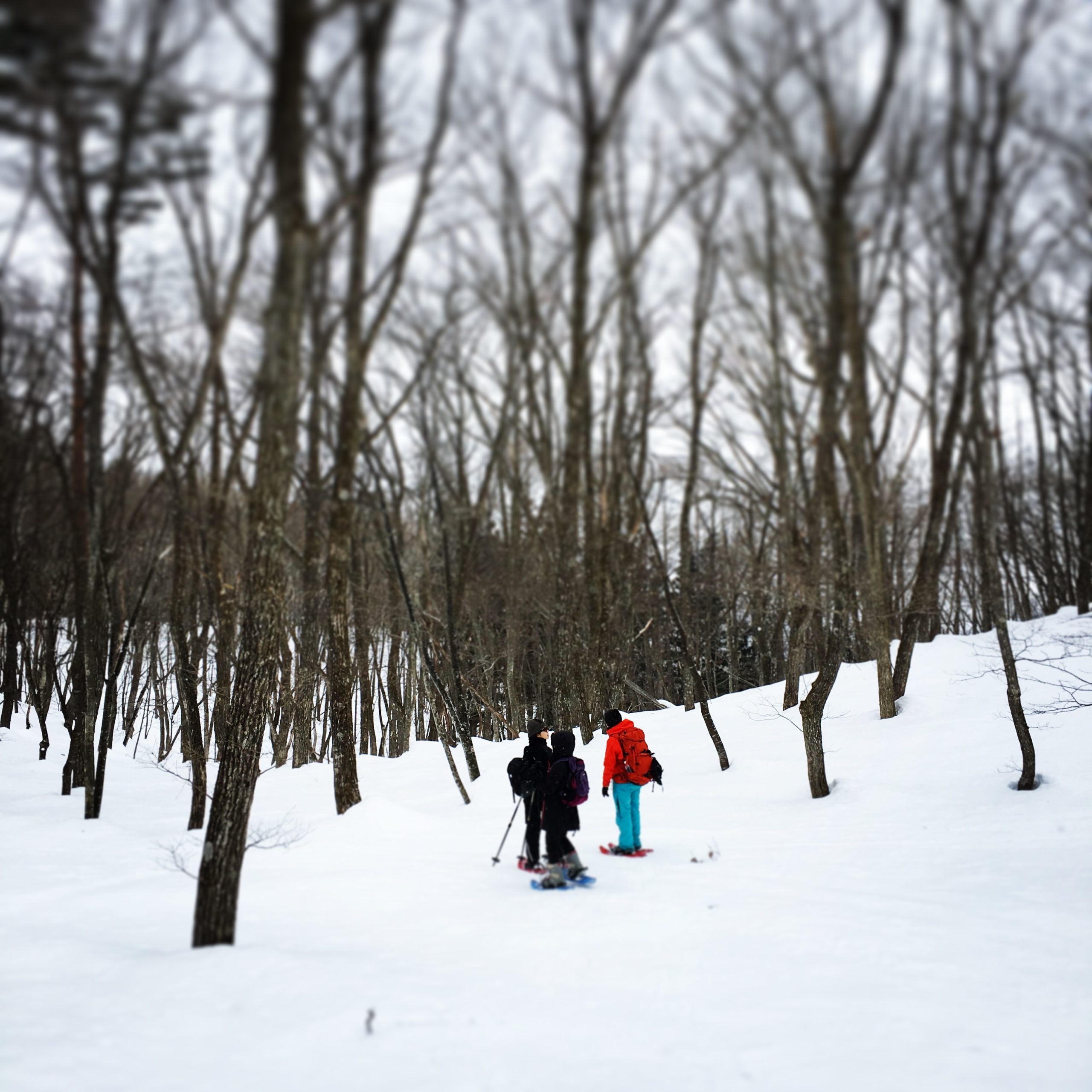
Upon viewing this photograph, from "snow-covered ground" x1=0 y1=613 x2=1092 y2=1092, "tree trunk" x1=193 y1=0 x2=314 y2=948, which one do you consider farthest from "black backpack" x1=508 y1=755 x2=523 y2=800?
"tree trunk" x1=193 y1=0 x2=314 y2=948

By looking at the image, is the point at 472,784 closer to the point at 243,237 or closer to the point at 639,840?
the point at 639,840

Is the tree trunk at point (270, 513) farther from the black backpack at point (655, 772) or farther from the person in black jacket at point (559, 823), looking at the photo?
the black backpack at point (655, 772)

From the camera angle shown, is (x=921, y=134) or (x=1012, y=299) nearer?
(x=921, y=134)

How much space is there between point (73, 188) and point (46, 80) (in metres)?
3.17

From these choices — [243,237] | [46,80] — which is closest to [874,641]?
[243,237]

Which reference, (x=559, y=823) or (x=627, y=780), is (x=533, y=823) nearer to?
(x=559, y=823)

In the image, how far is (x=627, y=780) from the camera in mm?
8734

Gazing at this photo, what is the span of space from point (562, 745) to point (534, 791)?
583 mm

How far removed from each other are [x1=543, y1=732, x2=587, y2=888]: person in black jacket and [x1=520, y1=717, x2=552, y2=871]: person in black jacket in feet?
0.62

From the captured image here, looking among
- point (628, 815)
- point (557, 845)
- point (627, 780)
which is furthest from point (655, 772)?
point (557, 845)

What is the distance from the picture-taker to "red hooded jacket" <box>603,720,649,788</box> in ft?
28.6

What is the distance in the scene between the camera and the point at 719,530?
38.0 m

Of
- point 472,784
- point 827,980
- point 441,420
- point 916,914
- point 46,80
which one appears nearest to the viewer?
point 46,80

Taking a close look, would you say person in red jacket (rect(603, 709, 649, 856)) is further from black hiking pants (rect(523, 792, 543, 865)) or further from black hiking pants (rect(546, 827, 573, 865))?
black hiking pants (rect(546, 827, 573, 865))
